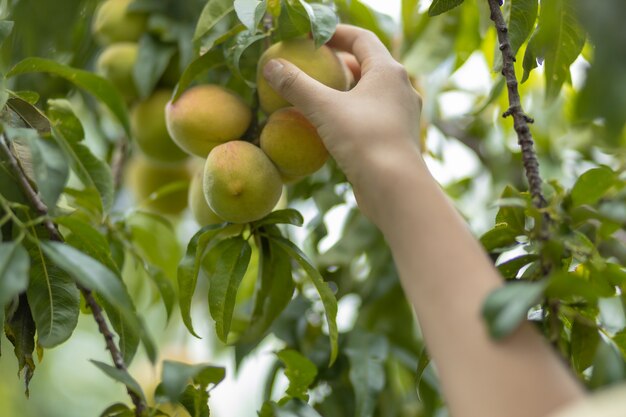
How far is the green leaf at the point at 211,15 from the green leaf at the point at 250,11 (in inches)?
4.6

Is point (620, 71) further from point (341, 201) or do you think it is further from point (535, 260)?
point (341, 201)

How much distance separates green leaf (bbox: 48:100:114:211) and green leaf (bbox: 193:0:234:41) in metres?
0.17

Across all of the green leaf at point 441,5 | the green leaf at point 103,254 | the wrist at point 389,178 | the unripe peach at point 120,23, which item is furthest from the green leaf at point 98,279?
the unripe peach at point 120,23

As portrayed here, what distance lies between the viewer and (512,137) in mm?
1496

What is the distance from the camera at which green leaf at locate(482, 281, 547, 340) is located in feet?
1.67

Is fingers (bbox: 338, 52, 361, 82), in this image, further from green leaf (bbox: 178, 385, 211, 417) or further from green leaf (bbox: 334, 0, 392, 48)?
green leaf (bbox: 178, 385, 211, 417)

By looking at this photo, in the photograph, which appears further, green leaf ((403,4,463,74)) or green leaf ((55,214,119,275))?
green leaf ((403,4,463,74))

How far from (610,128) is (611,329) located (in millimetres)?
445

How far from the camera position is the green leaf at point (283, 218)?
84 centimetres

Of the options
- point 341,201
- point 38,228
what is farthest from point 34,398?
point 38,228

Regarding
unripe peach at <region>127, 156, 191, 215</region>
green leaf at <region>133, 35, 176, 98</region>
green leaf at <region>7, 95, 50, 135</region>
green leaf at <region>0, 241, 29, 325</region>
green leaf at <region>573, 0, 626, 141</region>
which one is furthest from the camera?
unripe peach at <region>127, 156, 191, 215</region>

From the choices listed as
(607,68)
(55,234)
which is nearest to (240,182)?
(55,234)

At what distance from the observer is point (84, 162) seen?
0.88m

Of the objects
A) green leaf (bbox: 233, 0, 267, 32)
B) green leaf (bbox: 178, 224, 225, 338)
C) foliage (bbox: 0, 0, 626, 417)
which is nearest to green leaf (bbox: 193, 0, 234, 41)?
foliage (bbox: 0, 0, 626, 417)
